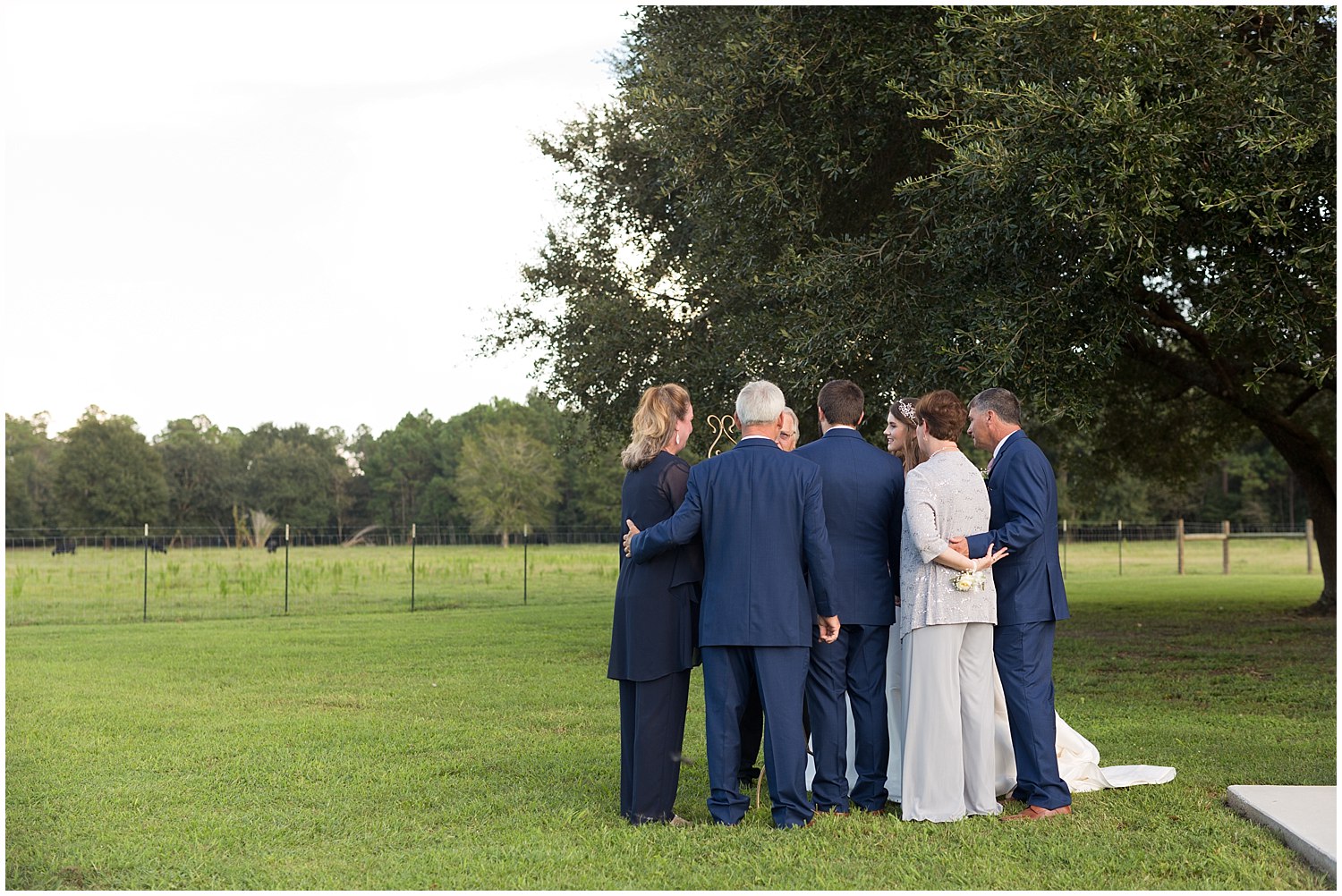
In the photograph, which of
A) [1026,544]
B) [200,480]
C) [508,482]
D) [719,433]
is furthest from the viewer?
[200,480]

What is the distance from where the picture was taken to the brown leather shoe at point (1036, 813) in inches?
239

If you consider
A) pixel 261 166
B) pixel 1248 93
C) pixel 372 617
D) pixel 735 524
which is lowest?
pixel 372 617

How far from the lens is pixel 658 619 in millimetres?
6066

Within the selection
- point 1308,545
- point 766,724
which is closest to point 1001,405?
point 766,724

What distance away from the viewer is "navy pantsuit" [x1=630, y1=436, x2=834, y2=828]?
592 centimetres

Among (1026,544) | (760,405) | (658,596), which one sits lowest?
(658,596)

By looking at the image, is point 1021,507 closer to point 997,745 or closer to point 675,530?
point 997,745

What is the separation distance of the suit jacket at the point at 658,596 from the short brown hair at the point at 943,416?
50.4 inches

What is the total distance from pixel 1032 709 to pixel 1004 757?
568 millimetres

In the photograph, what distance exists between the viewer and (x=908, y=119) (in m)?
11.7

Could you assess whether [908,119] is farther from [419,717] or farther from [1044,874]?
[1044,874]

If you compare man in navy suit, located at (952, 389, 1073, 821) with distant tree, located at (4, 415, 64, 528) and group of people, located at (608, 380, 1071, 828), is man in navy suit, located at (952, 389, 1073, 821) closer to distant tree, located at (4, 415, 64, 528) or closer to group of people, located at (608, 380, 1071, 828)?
group of people, located at (608, 380, 1071, 828)

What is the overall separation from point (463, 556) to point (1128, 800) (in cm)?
2540

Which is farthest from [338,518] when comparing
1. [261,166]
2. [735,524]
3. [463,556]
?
[735,524]
